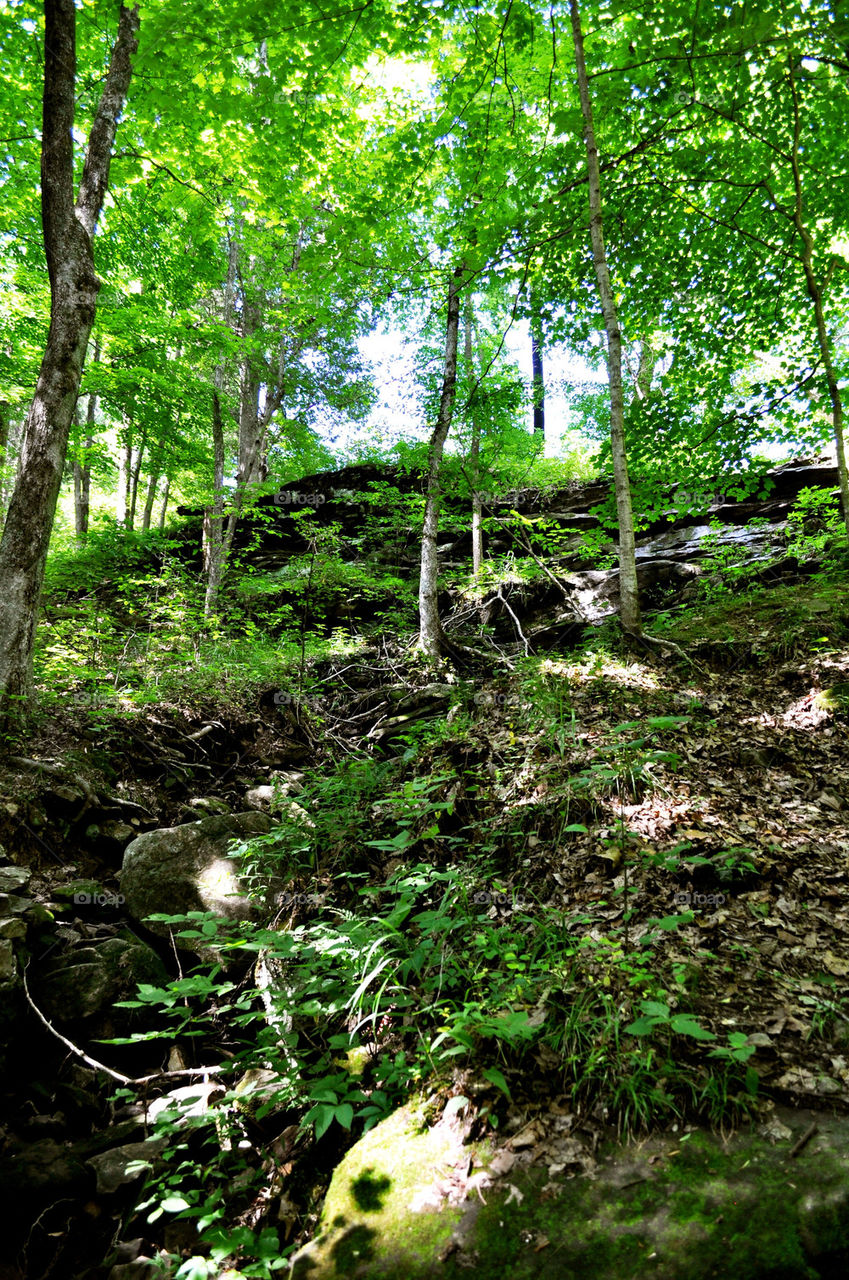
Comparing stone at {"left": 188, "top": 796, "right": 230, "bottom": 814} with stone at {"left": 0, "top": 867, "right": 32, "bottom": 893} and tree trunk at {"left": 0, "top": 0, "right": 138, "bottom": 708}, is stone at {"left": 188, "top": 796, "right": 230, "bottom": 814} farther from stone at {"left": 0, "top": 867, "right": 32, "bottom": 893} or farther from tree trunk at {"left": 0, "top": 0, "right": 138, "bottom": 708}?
tree trunk at {"left": 0, "top": 0, "right": 138, "bottom": 708}

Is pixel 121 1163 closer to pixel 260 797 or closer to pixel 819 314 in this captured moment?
pixel 260 797

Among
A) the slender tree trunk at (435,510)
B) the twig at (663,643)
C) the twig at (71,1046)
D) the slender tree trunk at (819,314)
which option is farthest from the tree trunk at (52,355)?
the slender tree trunk at (819,314)

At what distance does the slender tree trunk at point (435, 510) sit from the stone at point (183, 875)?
471 centimetres

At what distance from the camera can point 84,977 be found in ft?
11.7

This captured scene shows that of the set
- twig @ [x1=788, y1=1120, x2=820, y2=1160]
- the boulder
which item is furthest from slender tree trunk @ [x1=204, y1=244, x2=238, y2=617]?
twig @ [x1=788, y1=1120, x2=820, y2=1160]

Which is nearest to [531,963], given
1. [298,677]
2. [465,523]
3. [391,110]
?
[298,677]

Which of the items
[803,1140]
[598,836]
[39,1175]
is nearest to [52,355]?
[39,1175]

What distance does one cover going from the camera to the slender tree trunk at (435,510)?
28.9 feet

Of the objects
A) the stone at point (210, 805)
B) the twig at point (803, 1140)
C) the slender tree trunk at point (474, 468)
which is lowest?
the twig at point (803, 1140)

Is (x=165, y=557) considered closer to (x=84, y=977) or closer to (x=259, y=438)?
(x=259, y=438)

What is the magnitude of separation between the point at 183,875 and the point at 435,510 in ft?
21.6

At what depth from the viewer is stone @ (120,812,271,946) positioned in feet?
13.7

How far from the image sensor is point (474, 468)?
8.43 meters

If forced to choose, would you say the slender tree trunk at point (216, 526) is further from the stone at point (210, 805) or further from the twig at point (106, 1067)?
the twig at point (106, 1067)
